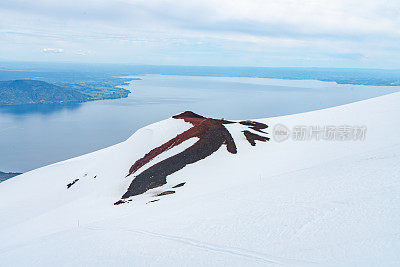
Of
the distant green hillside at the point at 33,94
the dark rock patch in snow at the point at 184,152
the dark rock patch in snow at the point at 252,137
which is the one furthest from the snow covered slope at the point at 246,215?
the distant green hillside at the point at 33,94

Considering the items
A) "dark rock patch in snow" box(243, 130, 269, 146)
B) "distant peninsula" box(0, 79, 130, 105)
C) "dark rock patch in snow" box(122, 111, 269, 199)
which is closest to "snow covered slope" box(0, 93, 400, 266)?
"dark rock patch in snow" box(122, 111, 269, 199)

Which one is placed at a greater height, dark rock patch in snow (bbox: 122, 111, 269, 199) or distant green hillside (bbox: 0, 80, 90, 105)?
dark rock patch in snow (bbox: 122, 111, 269, 199)

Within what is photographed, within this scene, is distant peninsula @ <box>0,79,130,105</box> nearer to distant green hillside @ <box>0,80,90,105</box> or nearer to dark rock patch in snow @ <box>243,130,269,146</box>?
distant green hillside @ <box>0,80,90,105</box>

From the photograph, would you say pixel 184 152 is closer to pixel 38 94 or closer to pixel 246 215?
pixel 246 215

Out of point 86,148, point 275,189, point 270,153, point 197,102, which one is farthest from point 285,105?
point 275,189

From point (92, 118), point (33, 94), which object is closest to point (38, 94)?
point (33, 94)

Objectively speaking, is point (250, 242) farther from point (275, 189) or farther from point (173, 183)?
point (173, 183)

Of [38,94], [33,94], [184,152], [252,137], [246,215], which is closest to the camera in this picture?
[246,215]
